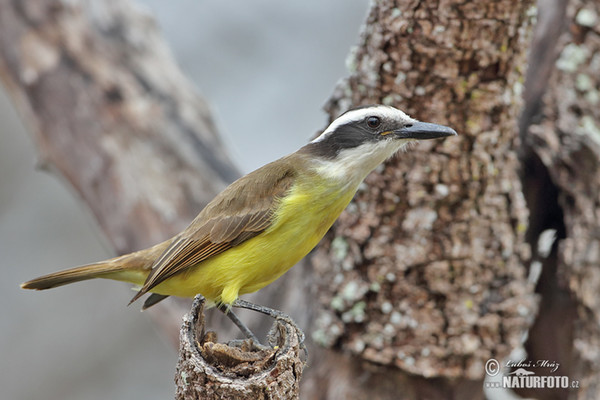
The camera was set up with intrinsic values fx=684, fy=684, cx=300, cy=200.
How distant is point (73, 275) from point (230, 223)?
3.46 ft

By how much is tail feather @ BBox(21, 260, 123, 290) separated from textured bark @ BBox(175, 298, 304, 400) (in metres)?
1.40

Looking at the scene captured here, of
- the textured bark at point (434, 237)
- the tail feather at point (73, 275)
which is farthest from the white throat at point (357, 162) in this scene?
the tail feather at point (73, 275)

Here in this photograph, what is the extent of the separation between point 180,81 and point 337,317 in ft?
8.69

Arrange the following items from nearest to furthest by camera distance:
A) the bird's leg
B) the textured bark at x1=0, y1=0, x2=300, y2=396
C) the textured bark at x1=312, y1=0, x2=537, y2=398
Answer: the bird's leg < the textured bark at x1=312, y1=0, x2=537, y2=398 < the textured bark at x1=0, y1=0, x2=300, y2=396

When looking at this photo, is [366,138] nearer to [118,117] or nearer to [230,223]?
[230,223]

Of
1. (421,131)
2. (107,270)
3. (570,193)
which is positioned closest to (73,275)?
(107,270)

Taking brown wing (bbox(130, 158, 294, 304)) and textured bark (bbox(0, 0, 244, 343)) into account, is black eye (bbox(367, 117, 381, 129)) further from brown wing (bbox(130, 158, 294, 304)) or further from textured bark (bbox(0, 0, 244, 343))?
textured bark (bbox(0, 0, 244, 343))

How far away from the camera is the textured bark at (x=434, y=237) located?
13.7 ft

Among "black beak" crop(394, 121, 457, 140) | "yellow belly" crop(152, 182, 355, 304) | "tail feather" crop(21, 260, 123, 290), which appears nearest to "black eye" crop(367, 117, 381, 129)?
"black beak" crop(394, 121, 457, 140)

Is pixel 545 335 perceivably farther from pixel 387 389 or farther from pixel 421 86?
pixel 421 86

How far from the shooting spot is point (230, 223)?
3.77 meters

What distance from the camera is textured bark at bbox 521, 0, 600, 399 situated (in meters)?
4.41

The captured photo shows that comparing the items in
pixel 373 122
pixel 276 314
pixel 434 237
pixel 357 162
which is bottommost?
pixel 434 237

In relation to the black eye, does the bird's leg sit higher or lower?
lower
